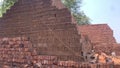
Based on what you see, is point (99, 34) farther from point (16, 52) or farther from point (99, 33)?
point (16, 52)

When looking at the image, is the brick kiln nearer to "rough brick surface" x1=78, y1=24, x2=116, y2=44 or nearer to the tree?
"rough brick surface" x1=78, y1=24, x2=116, y2=44

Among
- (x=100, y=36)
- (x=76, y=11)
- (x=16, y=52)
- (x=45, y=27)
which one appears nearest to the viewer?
(x=16, y=52)

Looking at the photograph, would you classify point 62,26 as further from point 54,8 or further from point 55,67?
point 55,67

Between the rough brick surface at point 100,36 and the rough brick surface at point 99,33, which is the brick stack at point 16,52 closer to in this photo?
the rough brick surface at point 100,36

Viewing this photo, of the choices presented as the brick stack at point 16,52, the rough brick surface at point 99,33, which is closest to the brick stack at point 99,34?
the rough brick surface at point 99,33

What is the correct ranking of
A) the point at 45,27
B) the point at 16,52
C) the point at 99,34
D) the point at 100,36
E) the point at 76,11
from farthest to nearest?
the point at 76,11
the point at 99,34
the point at 100,36
the point at 45,27
the point at 16,52

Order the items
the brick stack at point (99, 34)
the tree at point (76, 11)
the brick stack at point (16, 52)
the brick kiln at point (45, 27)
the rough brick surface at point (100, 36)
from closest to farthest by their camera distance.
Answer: the brick stack at point (16, 52) < the brick kiln at point (45, 27) < the rough brick surface at point (100, 36) < the brick stack at point (99, 34) < the tree at point (76, 11)

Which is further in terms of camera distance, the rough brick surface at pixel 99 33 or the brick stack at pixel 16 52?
the rough brick surface at pixel 99 33

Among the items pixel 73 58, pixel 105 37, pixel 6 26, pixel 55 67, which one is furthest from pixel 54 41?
pixel 105 37

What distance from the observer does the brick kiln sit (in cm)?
551

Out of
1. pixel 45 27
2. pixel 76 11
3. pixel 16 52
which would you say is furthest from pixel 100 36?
pixel 76 11

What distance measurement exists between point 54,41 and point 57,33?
19 cm

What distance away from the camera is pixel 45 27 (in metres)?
6.13

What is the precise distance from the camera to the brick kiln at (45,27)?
5.51m
